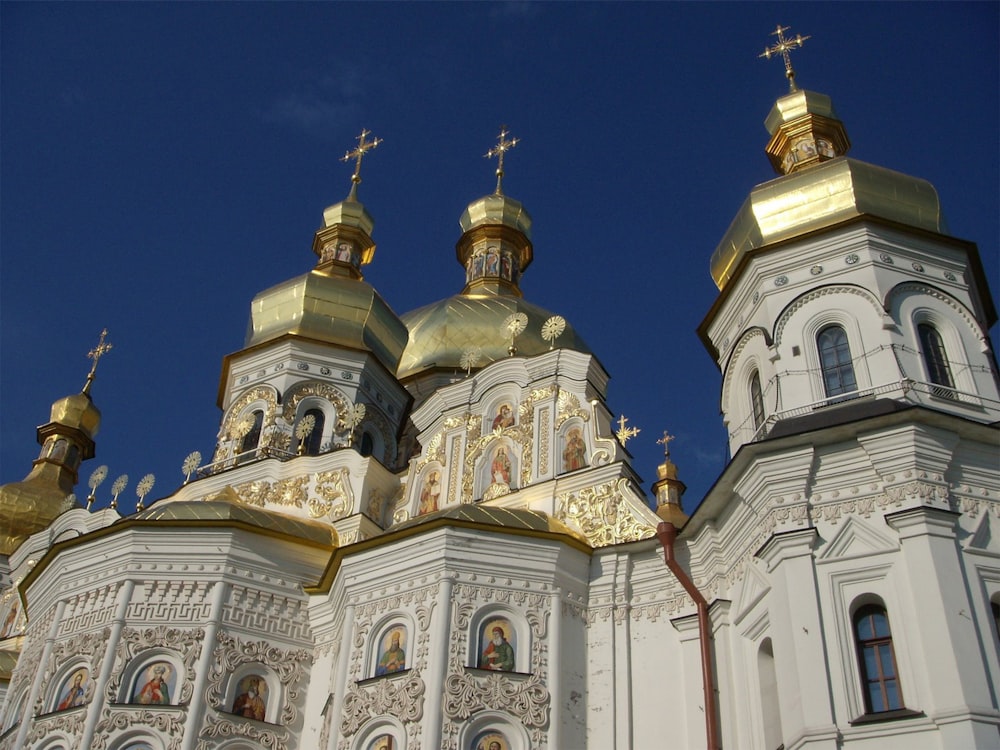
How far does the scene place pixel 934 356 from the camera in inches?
545

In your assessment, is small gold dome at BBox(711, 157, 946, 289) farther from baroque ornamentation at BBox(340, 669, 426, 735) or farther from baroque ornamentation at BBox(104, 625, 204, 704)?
baroque ornamentation at BBox(104, 625, 204, 704)

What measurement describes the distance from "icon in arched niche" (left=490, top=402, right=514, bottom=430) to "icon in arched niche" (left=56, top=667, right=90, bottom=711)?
22.0 ft

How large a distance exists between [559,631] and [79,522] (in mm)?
11941

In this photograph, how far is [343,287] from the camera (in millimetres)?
22203

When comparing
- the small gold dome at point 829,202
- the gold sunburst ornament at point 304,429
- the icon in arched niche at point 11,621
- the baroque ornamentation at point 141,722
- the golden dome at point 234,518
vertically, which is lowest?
the baroque ornamentation at point 141,722

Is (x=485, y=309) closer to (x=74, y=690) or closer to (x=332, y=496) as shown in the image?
(x=332, y=496)

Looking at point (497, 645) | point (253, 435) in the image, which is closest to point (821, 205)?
point (497, 645)

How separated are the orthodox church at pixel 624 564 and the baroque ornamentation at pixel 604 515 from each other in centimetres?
4

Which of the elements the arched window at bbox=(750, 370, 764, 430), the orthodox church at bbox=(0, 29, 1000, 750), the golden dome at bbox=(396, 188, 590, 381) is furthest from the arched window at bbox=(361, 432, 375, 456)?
the arched window at bbox=(750, 370, 764, 430)

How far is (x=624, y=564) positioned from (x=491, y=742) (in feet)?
9.57

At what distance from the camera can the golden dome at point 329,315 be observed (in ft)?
70.1

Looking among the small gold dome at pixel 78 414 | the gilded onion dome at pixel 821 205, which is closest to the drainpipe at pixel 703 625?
the gilded onion dome at pixel 821 205

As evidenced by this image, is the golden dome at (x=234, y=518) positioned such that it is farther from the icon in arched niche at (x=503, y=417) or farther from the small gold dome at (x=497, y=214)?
the small gold dome at (x=497, y=214)

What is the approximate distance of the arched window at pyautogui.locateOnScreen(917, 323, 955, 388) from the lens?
1360 cm
